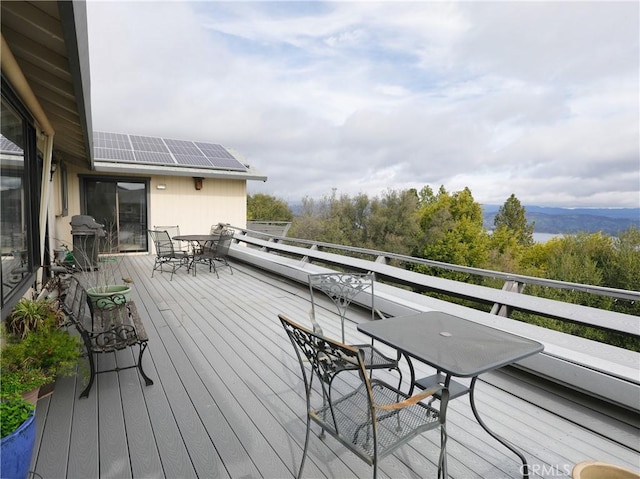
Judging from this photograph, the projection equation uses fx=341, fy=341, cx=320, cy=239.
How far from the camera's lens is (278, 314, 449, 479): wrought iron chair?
Answer: 126 cm

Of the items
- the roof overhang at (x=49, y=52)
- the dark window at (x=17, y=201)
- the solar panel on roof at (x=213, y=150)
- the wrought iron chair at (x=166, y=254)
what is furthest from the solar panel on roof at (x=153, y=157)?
Result: the roof overhang at (x=49, y=52)

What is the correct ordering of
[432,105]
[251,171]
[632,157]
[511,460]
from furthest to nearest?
[632,157] → [432,105] → [251,171] → [511,460]

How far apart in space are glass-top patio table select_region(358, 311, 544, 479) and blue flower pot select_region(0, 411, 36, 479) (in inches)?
59.6

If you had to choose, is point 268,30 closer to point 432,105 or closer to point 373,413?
point 373,413

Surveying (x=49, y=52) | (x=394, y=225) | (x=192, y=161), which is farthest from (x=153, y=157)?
(x=394, y=225)

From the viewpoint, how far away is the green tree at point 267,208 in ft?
88.9

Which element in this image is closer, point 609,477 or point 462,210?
point 609,477

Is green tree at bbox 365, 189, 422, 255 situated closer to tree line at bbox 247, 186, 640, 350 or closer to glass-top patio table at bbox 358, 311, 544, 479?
tree line at bbox 247, 186, 640, 350

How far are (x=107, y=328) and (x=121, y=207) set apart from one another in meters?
7.52

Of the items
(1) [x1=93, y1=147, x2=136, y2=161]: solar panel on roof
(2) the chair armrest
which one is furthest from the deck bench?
(1) [x1=93, y1=147, x2=136, y2=161]: solar panel on roof

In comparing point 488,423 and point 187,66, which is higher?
point 187,66

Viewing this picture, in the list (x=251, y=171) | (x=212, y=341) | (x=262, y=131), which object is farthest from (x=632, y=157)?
(x=212, y=341)

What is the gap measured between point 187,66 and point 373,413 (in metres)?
13.5

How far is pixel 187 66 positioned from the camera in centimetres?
1193
